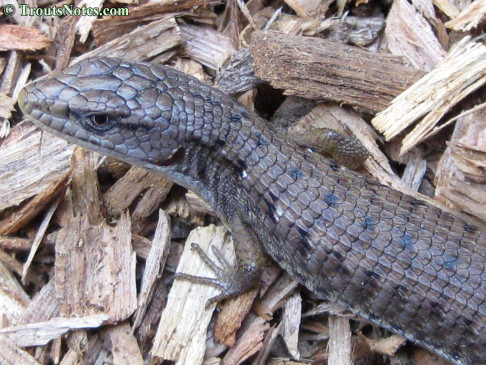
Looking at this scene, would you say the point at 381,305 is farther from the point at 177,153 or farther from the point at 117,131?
the point at 117,131

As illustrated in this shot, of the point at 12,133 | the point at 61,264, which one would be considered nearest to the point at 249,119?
the point at 61,264

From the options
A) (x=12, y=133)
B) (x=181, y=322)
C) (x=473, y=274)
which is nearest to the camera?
(x=473, y=274)

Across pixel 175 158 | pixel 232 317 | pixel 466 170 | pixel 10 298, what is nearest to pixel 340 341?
pixel 232 317

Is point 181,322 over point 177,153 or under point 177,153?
under

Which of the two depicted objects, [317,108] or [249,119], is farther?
[317,108]

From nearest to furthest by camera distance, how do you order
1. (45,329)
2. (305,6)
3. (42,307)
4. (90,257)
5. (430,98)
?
(45,329)
(42,307)
(90,257)
(430,98)
(305,6)

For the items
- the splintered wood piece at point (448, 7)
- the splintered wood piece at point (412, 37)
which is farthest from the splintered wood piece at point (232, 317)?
the splintered wood piece at point (448, 7)

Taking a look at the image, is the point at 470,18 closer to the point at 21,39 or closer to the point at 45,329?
the point at 21,39
